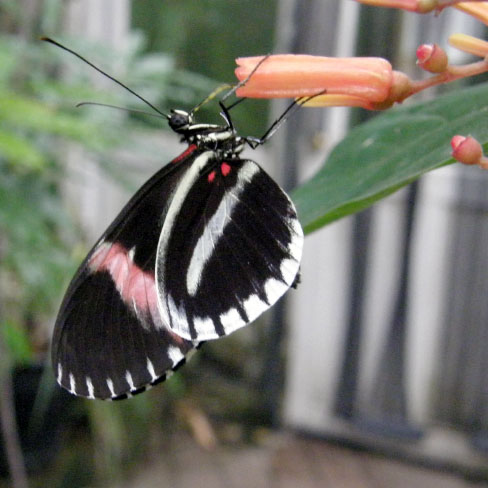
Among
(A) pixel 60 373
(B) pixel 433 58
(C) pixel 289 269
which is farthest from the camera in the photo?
(A) pixel 60 373

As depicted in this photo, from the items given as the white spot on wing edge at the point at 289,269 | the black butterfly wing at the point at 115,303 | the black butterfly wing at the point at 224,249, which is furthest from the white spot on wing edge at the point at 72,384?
the white spot on wing edge at the point at 289,269

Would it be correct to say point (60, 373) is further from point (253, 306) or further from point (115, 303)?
point (253, 306)

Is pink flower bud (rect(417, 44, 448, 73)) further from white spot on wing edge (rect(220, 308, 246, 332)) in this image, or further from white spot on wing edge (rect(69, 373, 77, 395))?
white spot on wing edge (rect(69, 373, 77, 395))

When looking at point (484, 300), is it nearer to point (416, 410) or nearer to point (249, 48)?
point (416, 410)

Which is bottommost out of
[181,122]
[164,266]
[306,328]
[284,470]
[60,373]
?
[284,470]

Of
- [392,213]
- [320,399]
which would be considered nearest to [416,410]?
[320,399]

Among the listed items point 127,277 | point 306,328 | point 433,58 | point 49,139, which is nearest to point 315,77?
point 433,58
